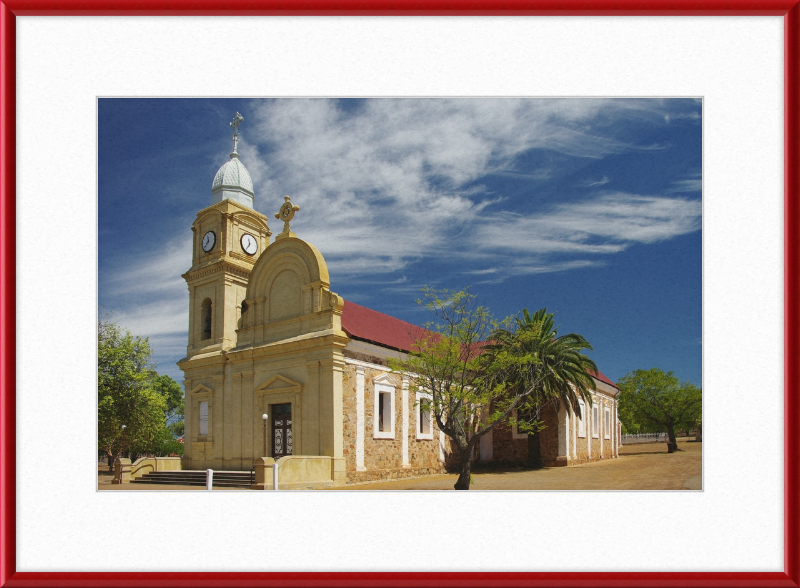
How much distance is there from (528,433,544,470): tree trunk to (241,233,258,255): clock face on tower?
54.6 ft

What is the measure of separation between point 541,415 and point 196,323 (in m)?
17.8

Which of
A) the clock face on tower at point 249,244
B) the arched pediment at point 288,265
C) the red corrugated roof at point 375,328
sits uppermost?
the clock face on tower at point 249,244

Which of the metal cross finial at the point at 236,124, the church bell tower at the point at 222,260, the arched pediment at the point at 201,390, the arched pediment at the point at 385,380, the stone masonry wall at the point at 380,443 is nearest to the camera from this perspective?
the metal cross finial at the point at 236,124

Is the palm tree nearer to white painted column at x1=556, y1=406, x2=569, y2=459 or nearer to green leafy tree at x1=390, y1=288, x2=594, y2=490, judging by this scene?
white painted column at x1=556, y1=406, x2=569, y2=459

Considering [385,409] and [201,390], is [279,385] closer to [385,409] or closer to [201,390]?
[385,409]

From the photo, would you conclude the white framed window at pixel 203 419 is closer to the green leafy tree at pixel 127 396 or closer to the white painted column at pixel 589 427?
the green leafy tree at pixel 127 396

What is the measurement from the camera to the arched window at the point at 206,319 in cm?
2975

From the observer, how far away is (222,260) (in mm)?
28797

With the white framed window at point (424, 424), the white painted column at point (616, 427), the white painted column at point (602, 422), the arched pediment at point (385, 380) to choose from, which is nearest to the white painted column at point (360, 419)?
the arched pediment at point (385, 380)

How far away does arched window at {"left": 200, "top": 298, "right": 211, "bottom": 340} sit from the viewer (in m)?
29.8

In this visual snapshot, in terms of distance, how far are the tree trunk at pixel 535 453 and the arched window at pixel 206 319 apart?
54.7 ft
